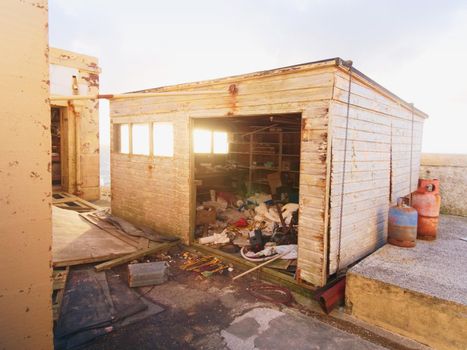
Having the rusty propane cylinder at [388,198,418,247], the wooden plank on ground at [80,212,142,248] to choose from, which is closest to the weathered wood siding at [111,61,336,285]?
the wooden plank on ground at [80,212,142,248]

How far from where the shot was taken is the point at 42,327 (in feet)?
8.09

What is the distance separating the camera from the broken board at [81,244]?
21.3 ft

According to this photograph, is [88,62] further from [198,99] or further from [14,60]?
[14,60]

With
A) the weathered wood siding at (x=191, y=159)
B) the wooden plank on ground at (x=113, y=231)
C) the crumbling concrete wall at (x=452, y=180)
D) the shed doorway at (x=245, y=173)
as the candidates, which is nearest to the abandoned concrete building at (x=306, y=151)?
the weathered wood siding at (x=191, y=159)

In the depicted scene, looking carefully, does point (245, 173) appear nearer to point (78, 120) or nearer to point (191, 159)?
point (191, 159)

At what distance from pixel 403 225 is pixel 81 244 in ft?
23.5

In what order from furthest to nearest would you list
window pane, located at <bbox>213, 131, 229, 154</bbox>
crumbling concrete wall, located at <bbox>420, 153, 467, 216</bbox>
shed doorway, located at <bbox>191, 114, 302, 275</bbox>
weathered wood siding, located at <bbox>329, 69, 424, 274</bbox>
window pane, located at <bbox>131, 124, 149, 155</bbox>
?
window pane, located at <bbox>213, 131, 229, 154</bbox>, crumbling concrete wall, located at <bbox>420, 153, 467, 216</bbox>, shed doorway, located at <bbox>191, 114, 302, 275</bbox>, window pane, located at <bbox>131, 124, 149, 155</bbox>, weathered wood siding, located at <bbox>329, 69, 424, 274</bbox>

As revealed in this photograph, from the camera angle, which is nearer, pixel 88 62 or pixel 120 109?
pixel 120 109

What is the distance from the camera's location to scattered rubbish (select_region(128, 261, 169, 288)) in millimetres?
5703

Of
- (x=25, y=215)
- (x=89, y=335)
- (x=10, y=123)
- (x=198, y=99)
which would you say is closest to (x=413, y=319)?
(x=89, y=335)

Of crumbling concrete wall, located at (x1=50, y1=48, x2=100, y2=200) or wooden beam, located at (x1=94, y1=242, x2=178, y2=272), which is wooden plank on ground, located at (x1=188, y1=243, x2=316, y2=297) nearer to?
wooden beam, located at (x1=94, y1=242, x2=178, y2=272)

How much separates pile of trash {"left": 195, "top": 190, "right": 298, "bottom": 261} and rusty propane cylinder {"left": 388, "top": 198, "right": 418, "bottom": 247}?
6.80 ft

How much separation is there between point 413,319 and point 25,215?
496 centimetres

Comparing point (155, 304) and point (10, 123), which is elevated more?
point (10, 123)
